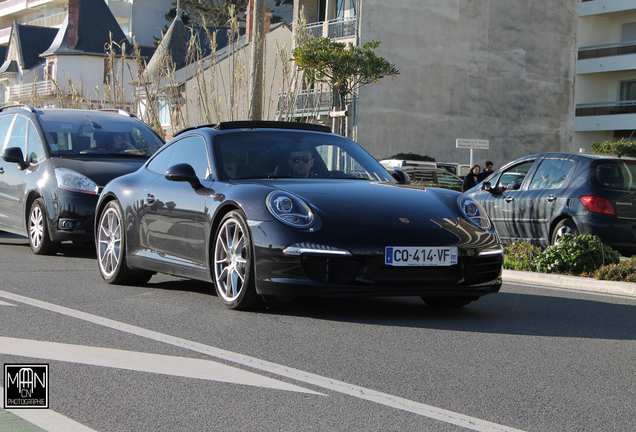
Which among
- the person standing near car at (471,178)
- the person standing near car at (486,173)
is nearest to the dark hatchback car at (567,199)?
the person standing near car at (471,178)

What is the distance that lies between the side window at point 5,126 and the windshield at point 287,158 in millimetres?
6287

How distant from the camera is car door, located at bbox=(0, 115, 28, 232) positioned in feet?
38.4

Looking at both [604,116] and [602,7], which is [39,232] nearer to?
[604,116]

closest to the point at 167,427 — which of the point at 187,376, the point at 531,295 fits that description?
the point at 187,376

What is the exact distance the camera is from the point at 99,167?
11172 mm

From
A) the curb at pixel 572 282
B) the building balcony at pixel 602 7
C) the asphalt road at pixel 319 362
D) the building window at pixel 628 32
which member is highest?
the building balcony at pixel 602 7

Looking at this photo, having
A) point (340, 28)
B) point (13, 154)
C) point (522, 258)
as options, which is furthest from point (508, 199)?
point (340, 28)

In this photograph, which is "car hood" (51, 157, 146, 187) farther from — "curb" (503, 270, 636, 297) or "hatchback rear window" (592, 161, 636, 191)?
"hatchback rear window" (592, 161, 636, 191)

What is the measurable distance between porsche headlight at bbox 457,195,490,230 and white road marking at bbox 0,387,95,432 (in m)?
3.80

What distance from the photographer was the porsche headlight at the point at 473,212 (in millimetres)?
6758

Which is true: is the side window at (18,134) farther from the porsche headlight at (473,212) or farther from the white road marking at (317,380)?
the porsche headlight at (473,212)

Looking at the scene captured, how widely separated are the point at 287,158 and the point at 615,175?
232 inches

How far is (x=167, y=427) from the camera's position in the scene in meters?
3.60

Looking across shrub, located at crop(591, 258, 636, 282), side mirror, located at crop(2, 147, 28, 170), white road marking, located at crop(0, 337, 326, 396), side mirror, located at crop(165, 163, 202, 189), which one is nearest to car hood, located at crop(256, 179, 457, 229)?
side mirror, located at crop(165, 163, 202, 189)
